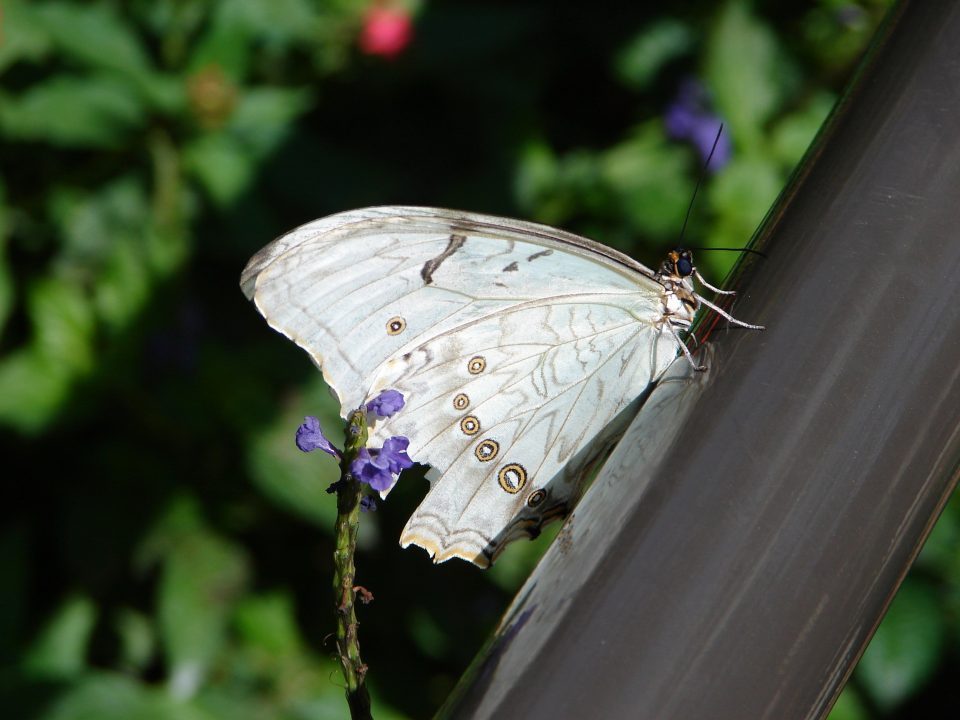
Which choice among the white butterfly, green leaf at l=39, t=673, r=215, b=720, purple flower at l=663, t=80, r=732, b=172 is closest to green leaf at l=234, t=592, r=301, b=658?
green leaf at l=39, t=673, r=215, b=720

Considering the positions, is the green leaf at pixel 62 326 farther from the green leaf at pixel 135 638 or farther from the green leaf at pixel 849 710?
the green leaf at pixel 849 710

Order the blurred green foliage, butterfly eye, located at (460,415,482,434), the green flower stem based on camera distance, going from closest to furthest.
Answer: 1. the green flower stem
2. butterfly eye, located at (460,415,482,434)
3. the blurred green foliage

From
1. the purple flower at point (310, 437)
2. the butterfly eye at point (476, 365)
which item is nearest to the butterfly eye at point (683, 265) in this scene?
the butterfly eye at point (476, 365)

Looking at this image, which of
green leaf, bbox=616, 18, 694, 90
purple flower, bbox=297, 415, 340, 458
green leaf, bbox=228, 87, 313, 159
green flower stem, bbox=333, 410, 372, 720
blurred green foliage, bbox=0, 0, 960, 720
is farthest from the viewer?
green leaf, bbox=616, 18, 694, 90

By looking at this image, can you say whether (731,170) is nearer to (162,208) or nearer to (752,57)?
(752,57)

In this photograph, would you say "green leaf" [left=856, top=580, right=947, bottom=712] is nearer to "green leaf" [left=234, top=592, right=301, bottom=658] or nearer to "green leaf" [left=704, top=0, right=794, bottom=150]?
"green leaf" [left=704, top=0, right=794, bottom=150]

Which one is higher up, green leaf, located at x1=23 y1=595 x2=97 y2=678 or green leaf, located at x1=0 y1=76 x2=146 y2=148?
green leaf, located at x1=0 y1=76 x2=146 y2=148
